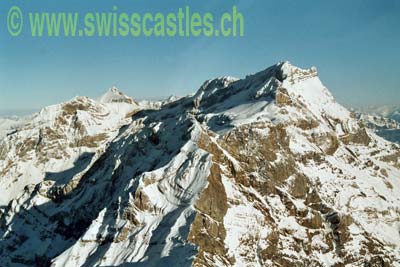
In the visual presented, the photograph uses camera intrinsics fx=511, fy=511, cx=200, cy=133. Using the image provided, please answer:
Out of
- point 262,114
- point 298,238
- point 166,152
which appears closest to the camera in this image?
point 298,238

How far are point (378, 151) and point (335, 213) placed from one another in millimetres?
69471

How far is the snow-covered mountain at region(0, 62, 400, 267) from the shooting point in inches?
4117

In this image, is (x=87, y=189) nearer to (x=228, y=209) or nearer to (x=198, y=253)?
(x=228, y=209)

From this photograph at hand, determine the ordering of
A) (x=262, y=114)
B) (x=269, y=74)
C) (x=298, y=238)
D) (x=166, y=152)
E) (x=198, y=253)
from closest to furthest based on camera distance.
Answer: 1. (x=198, y=253)
2. (x=298, y=238)
3. (x=166, y=152)
4. (x=262, y=114)
5. (x=269, y=74)

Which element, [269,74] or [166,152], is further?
[269,74]

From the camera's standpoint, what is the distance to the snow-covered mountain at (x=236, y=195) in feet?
343

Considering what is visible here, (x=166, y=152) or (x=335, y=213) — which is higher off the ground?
(x=166, y=152)

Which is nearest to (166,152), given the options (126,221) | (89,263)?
(126,221)

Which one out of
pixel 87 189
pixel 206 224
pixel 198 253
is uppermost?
pixel 87 189

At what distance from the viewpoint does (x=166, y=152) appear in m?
135

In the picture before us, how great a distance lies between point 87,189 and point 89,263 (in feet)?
176

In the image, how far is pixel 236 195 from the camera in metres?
113

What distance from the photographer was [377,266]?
121250 mm

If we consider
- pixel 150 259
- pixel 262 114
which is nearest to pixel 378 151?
pixel 262 114
